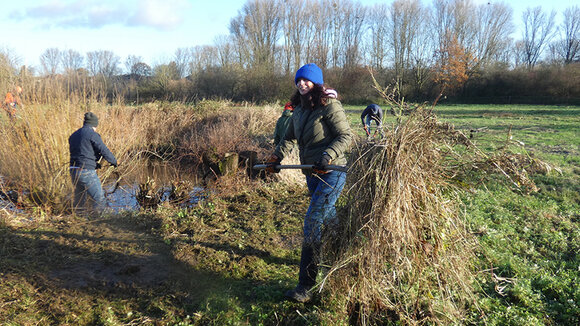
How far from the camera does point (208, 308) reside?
10.1ft

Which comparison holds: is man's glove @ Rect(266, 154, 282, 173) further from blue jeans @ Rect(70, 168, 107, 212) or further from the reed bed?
the reed bed

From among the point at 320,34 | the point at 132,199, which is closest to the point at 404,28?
the point at 320,34

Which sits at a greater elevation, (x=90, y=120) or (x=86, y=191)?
(x=90, y=120)

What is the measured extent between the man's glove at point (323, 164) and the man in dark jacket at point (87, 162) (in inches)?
160

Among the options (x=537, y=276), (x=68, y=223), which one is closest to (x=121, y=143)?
(x=68, y=223)

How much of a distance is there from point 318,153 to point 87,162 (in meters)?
4.16

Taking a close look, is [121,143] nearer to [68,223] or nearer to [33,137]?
[33,137]

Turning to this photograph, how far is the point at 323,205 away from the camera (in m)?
3.04

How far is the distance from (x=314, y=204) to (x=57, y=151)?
5.21 m

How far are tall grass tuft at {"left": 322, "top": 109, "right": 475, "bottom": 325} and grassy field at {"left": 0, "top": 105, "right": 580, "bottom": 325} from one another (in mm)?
210

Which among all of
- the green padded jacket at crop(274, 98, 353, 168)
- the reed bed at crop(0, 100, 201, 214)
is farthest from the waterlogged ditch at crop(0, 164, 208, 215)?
the green padded jacket at crop(274, 98, 353, 168)

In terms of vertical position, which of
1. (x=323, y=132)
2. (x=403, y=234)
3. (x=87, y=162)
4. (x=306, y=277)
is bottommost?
(x=306, y=277)

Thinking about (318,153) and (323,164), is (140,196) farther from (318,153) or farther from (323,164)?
(323,164)

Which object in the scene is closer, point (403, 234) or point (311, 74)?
point (403, 234)
